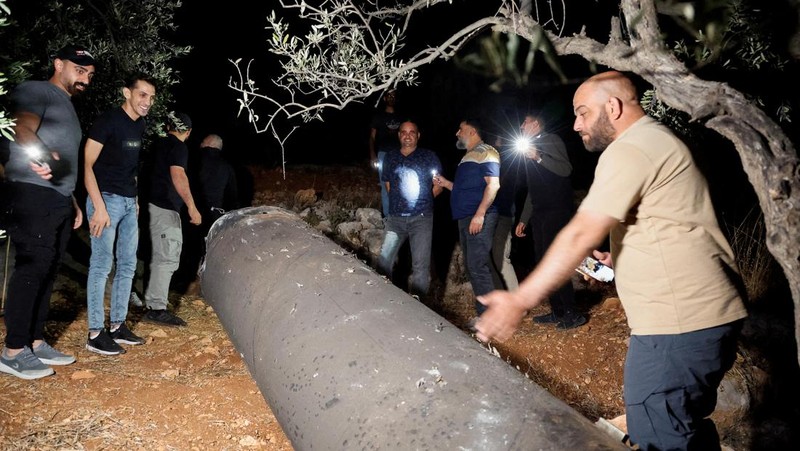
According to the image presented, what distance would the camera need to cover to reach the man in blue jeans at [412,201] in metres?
5.16

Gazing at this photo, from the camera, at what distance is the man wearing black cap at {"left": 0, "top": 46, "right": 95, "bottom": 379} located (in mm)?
3357

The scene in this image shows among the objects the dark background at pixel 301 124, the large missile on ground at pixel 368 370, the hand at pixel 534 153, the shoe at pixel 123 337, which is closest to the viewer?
the large missile on ground at pixel 368 370

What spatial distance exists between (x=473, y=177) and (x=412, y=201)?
653 mm

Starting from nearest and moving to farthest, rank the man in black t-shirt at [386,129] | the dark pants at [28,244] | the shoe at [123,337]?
1. the dark pants at [28,244]
2. the shoe at [123,337]
3. the man in black t-shirt at [386,129]

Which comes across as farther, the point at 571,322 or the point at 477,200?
the point at 571,322

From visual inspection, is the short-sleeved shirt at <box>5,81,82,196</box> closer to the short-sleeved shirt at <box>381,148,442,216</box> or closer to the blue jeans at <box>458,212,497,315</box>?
the short-sleeved shirt at <box>381,148,442,216</box>

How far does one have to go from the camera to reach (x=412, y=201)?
515 cm

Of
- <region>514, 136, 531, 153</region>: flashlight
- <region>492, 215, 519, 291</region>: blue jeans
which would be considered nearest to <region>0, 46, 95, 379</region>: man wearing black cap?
<region>514, 136, 531, 153</region>: flashlight

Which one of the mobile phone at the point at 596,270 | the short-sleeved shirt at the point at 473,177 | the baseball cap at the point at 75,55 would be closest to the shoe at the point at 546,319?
the short-sleeved shirt at the point at 473,177

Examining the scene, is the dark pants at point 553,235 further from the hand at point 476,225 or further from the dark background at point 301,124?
the dark background at point 301,124

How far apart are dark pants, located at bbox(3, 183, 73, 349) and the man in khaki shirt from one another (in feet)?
10.1

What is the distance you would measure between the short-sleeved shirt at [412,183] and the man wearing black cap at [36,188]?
2.69 metres

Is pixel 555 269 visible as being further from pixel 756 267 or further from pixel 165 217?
pixel 756 267

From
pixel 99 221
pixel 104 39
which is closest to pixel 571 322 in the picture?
pixel 99 221
